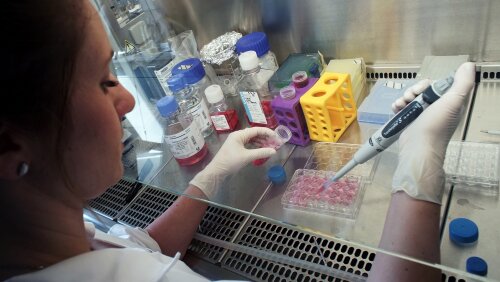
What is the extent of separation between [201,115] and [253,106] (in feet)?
0.63

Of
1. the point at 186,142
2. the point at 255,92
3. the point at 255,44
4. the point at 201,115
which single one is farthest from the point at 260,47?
the point at 186,142

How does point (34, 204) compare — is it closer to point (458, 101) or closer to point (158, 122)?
point (158, 122)

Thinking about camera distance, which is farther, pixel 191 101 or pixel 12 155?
pixel 191 101

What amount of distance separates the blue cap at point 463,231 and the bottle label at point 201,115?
2.53ft

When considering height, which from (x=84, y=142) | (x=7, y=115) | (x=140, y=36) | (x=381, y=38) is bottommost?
(x=381, y=38)

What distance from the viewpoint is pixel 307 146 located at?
1.02 meters

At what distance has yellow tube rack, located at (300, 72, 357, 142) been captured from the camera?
0.92 metres

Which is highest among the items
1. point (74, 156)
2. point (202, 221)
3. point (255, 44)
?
point (74, 156)

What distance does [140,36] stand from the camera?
1.50m

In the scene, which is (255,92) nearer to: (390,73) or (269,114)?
(269,114)

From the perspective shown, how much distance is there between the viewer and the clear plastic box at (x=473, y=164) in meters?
0.70

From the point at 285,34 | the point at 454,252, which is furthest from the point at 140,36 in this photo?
the point at 454,252

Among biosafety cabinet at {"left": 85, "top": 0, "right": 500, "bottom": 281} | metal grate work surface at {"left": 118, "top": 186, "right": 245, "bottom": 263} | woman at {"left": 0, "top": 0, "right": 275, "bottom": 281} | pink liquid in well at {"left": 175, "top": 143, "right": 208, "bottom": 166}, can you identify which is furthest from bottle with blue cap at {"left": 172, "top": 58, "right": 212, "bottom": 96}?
woman at {"left": 0, "top": 0, "right": 275, "bottom": 281}

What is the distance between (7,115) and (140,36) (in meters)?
1.13
